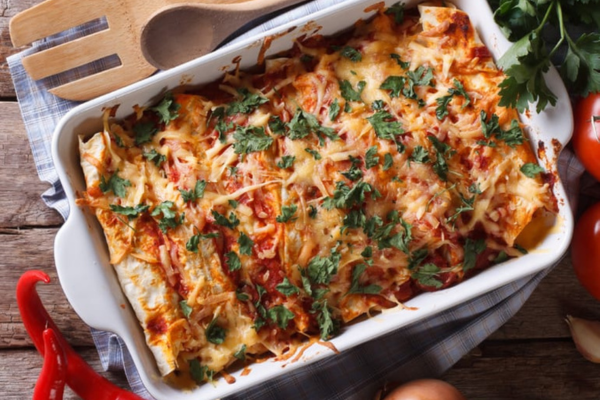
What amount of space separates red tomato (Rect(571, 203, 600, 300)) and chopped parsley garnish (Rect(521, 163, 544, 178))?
511 millimetres

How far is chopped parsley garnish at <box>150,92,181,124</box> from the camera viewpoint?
2.49 meters

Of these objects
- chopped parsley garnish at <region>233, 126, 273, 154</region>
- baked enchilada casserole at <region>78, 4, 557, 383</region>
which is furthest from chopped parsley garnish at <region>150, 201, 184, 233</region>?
chopped parsley garnish at <region>233, 126, 273, 154</region>

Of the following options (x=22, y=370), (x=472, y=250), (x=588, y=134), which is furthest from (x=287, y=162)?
(x=22, y=370)

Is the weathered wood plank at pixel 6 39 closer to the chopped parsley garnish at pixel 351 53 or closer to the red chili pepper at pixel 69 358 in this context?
the red chili pepper at pixel 69 358

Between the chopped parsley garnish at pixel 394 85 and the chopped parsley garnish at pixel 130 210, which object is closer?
the chopped parsley garnish at pixel 130 210

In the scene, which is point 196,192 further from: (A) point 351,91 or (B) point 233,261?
(A) point 351,91

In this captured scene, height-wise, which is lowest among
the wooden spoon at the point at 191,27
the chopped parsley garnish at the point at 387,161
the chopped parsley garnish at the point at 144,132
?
the chopped parsley garnish at the point at 387,161

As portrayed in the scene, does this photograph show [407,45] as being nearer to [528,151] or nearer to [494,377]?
[528,151]

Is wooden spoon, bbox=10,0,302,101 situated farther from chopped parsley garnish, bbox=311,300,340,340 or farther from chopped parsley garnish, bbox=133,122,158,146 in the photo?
chopped parsley garnish, bbox=311,300,340,340

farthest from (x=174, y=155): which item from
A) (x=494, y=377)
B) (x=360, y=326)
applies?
(x=494, y=377)

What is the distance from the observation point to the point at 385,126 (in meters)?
2.49

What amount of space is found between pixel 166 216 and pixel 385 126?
89 centimetres

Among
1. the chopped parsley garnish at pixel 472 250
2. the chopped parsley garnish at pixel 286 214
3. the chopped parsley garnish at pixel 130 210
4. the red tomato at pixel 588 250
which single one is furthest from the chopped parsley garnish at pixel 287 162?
the red tomato at pixel 588 250

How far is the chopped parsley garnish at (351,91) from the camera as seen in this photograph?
8.35ft
